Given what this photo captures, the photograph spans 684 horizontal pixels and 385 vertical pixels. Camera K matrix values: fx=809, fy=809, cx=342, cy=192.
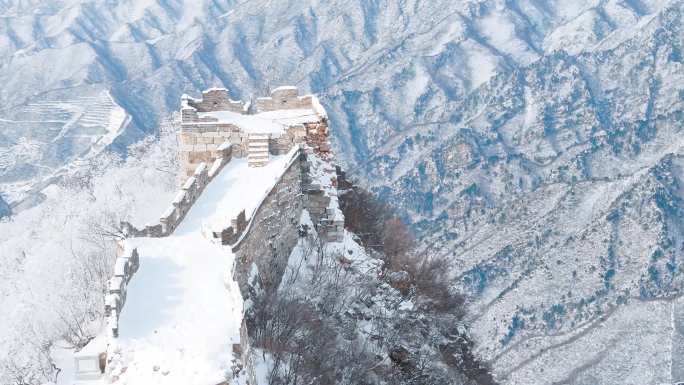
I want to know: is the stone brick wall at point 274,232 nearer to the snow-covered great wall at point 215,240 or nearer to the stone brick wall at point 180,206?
the snow-covered great wall at point 215,240

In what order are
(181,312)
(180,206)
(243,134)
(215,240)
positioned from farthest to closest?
(243,134)
(180,206)
(215,240)
(181,312)

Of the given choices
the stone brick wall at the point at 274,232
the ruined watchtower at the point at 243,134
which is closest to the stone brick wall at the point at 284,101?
the ruined watchtower at the point at 243,134

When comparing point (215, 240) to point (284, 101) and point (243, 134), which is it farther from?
point (284, 101)

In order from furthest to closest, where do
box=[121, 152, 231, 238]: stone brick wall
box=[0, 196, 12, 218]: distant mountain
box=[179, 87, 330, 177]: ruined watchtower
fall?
box=[0, 196, 12, 218]: distant mountain → box=[179, 87, 330, 177]: ruined watchtower → box=[121, 152, 231, 238]: stone brick wall

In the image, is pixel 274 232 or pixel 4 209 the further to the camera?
pixel 4 209

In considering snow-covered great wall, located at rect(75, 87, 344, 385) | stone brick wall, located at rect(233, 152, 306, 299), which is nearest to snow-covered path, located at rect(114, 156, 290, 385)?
snow-covered great wall, located at rect(75, 87, 344, 385)

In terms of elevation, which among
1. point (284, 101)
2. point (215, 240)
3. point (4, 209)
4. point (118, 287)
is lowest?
point (4, 209)

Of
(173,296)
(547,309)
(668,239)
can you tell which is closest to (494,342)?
(547,309)

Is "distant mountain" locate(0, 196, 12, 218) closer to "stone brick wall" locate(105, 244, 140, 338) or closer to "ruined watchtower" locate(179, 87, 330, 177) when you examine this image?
"ruined watchtower" locate(179, 87, 330, 177)

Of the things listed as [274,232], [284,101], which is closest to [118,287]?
[274,232]
